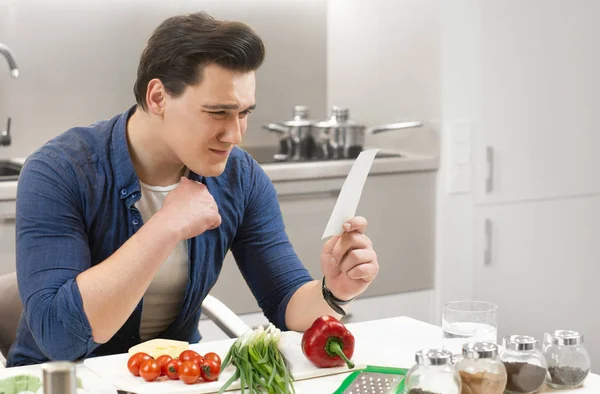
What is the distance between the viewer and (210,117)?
66.4 inches

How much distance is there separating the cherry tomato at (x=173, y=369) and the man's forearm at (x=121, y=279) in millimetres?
216

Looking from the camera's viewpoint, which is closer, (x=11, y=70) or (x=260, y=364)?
(x=260, y=364)

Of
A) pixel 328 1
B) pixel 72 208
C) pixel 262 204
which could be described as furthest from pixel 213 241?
pixel 328 1

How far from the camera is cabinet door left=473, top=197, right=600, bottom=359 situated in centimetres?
344

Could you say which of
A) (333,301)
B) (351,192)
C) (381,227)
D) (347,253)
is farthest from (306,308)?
(381,227)

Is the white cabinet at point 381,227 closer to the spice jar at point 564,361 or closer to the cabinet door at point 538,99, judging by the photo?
the cabinet door at point 538,99

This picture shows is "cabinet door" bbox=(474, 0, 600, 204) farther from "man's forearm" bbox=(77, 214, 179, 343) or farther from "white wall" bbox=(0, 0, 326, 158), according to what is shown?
"man's forearm" bbox=(77, 214, 179, 343)

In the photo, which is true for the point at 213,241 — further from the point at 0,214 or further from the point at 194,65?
the point at 0,214

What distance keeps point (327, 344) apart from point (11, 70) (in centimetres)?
193

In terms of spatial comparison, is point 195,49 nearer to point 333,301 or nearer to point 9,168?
point 333,301

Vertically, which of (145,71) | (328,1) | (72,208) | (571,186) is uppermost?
(328,1)

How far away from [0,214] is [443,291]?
1.65m

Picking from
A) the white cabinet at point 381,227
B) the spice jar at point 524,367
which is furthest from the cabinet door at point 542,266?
the spice jar at point 524,367

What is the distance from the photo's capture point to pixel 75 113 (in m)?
3.33
